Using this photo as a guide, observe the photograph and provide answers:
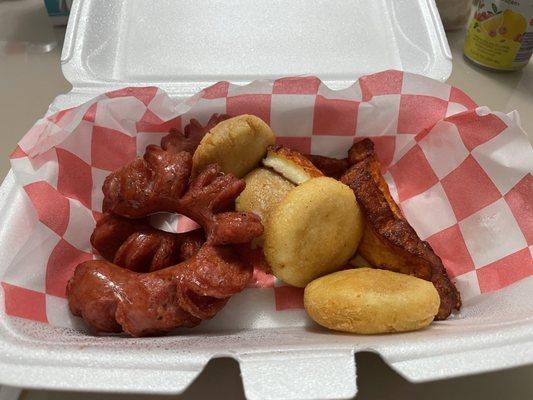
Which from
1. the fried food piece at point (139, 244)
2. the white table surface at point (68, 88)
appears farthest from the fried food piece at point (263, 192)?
the white table surface at point (68, 88)

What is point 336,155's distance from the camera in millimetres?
1154

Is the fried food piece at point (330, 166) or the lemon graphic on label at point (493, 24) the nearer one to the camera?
the fried food piece at point (330, 166)

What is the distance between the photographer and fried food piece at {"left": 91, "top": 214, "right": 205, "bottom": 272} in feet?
2.95

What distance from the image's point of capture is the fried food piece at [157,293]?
2.64ft

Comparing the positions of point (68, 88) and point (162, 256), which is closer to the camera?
point (162, 256)

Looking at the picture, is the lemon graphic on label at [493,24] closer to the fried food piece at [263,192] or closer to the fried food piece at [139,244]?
the fried food piece at [263,192]

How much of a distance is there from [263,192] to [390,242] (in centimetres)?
27

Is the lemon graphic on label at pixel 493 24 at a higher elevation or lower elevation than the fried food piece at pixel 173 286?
higher

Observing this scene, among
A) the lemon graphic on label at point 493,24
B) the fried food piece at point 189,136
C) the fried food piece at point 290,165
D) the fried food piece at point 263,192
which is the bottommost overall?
the fried food piece at point 263,192

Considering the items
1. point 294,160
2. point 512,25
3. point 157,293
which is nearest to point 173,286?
point 157,293

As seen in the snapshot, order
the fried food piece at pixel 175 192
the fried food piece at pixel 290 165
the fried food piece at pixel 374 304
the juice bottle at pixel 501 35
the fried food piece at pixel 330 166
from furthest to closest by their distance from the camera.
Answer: the juice bottle at pixel 501 35 → the fried food piece at pixel 330 166 → the fried food piece at pixel 290 165 → the fried food piece at pixel 175 192 → the fried food piece at pixel 374 304

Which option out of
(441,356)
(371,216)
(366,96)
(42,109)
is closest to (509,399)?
(441,356)

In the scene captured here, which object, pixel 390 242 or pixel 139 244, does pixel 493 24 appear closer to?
pixel 390 242

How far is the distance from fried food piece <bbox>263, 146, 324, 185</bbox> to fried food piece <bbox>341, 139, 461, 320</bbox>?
81mm
